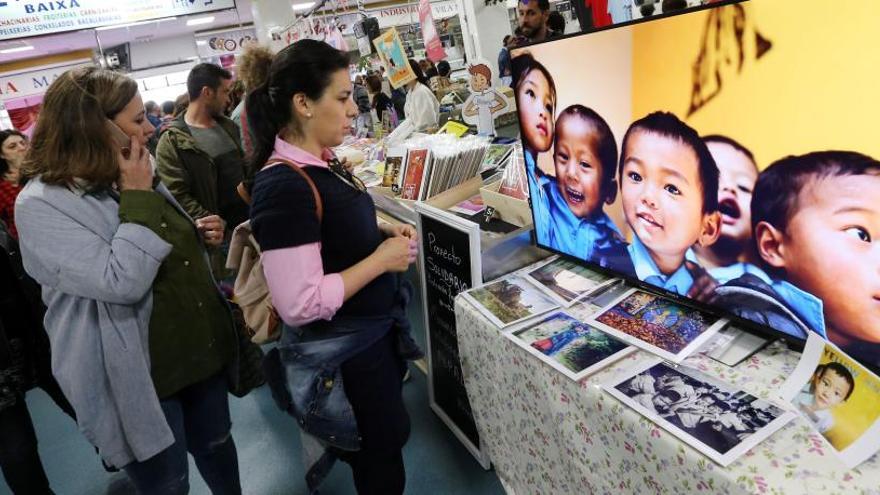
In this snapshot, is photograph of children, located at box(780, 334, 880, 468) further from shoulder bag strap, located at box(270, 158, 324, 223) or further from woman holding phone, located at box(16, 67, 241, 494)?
woman holding phone, located at box(16, 67, 241, 494)

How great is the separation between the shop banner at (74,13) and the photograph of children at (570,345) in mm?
5665

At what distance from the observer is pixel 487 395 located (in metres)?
1.68

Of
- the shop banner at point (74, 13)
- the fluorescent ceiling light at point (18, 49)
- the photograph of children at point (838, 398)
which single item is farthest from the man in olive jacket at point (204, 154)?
the fluorescent ceiling light at point (18, 49)

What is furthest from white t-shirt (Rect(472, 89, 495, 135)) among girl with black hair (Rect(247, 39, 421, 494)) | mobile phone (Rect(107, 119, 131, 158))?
mobile phone (Rect(107, 119, 131, 158))

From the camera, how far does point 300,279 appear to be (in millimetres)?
1247

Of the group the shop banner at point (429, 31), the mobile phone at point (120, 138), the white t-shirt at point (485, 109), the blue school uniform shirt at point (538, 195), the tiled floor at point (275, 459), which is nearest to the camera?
the mobile phone at point (120, 138)

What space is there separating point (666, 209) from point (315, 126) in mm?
891

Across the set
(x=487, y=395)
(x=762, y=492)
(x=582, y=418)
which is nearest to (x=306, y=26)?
(x=487, y=395)

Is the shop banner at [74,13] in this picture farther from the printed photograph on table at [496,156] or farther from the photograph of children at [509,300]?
the photograph of children at [509,300]

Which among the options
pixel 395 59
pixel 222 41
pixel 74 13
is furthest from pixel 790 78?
pixel 222 41

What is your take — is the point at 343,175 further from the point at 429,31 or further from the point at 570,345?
the point at 429,31

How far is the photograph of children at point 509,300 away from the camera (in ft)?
4.93

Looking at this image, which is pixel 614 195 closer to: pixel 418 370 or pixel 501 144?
pixel 501 144

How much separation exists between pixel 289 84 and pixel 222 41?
562 inches
